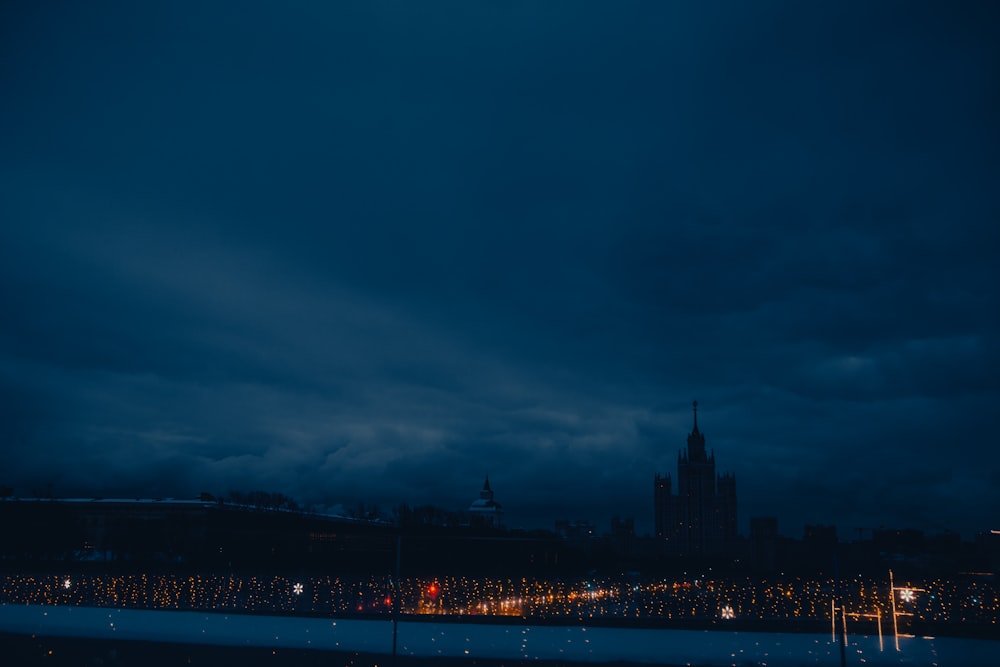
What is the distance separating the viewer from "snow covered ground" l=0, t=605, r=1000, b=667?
33.7 metres

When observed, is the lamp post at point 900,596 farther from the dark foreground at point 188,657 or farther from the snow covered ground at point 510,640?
the dark foreground at point 188,657

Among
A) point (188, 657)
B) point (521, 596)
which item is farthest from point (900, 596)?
point (188, 657)

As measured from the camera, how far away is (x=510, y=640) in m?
38.1

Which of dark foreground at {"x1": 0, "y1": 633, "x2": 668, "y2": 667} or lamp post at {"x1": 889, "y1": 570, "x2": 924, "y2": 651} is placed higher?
lamp post at {"x1": 889, "y1": 570, "x2": 924, "y2": 651}

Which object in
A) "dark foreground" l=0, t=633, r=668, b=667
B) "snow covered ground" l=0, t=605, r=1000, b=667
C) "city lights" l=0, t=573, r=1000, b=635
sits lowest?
"snow covered ground" l=0, t=605, r=1000, b=667

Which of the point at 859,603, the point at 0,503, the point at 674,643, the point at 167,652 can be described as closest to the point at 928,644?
the point at 859,603

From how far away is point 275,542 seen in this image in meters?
98.9

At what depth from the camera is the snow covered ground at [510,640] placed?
3372 centimetres

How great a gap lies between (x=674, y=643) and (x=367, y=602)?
19.5 m

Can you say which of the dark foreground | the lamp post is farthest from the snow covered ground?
the lamp post

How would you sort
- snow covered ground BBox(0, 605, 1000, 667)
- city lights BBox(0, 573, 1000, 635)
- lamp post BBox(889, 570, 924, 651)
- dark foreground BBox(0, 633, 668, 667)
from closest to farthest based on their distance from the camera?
dark foreground BBox(0, 633, 668, 667), snow covered ground BBox(0, 605, 1000, 667), lamp post BBox(889, 570, 924, 651), city lights BBox(0, 573, 1000, 635)

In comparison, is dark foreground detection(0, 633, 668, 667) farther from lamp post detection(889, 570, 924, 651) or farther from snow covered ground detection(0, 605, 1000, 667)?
lamp post detection(889, 570, 924, 651)

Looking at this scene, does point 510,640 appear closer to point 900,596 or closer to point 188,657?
point 188,657

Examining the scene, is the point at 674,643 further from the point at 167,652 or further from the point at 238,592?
the point at 238,592
